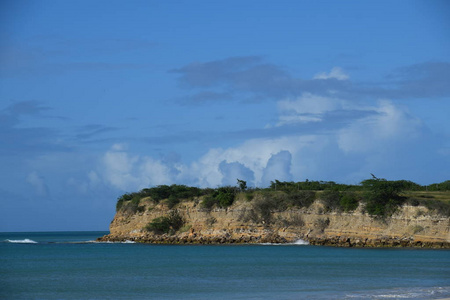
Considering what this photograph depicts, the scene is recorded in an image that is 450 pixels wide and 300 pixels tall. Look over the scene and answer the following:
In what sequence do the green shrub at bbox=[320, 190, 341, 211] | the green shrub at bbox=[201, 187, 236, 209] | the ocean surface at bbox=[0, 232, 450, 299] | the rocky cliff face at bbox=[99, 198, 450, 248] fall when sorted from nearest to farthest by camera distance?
the ocean surface at bbox=[0, 232, 450, 299] < the rocky cliff face at bbox=[99, 198, 450, 248] < the green shrub at bbox=[320, 190, 341, 211] < the green shrub at bbox=[201, 187, 236, 209]

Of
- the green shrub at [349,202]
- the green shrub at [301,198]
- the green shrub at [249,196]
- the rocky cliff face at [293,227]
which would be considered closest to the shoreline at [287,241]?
the rocky cliff face at [293,227]

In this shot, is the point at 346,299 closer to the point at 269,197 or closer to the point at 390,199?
the point at 390,199

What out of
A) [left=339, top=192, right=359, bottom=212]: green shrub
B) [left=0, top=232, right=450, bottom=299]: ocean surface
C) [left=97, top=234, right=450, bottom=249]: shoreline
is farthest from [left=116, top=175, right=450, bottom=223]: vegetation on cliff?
[left=0, top=232, right=450, bottom=299]: ocean surface

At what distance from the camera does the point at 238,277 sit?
109 ft

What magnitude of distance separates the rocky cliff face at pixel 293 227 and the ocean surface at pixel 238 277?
10664mm

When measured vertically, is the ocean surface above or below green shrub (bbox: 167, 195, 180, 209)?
below

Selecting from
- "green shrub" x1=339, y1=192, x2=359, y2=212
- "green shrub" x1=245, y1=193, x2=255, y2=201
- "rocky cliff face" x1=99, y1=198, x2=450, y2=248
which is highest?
"green shrub" x1=245, y1=193, x2=255, y2=201

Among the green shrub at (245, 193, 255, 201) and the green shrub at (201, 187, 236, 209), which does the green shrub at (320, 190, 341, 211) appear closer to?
the green shrub at (245, 193, 255, 201)

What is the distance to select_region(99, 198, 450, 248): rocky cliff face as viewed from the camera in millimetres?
59812

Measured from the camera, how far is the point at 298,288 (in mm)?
28016

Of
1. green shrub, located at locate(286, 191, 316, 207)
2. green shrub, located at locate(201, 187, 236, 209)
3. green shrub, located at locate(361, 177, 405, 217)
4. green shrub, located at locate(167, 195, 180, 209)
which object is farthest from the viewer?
green shrub, located at locate(167, 195, 180, 209)

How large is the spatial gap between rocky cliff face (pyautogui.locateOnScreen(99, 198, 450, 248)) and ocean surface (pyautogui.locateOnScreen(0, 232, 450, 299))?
1066cm

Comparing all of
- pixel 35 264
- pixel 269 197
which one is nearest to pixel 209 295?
pixel 35 264

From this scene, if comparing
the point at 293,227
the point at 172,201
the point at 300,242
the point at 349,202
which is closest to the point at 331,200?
the point at 349,202
